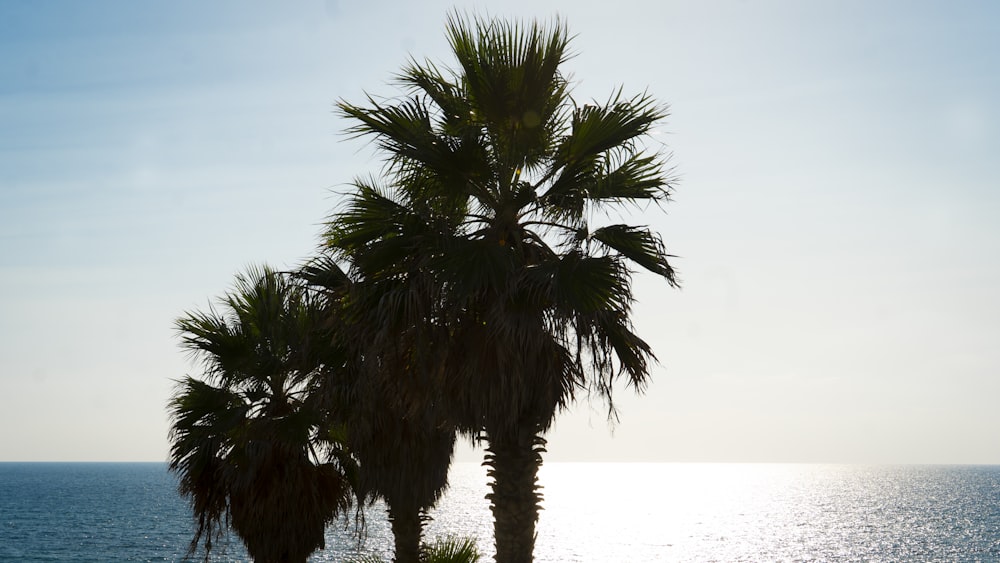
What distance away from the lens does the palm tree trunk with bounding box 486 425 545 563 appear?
12.0 metres

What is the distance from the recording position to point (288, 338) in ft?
60.8

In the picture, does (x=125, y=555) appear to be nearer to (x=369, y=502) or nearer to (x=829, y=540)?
(x=369, y=502)

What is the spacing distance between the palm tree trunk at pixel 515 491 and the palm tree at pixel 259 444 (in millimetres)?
5982

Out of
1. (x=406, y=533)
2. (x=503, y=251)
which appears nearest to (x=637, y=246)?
(x=503, y=251)

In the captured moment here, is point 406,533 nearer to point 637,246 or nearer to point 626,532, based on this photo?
point 637,246

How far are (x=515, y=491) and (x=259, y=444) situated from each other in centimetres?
727

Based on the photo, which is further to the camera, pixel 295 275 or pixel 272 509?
pixel 272 509

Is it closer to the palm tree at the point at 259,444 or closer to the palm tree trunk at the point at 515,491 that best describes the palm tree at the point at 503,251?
the palm tree trunk at the point at 515,491

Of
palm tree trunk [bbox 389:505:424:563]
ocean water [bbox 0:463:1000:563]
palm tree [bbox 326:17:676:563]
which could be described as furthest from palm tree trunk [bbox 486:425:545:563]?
ocean water [bbox 0:463:1000:563]

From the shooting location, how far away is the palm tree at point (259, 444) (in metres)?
17.7

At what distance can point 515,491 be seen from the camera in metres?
12.1

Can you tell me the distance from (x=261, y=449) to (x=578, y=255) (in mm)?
8665

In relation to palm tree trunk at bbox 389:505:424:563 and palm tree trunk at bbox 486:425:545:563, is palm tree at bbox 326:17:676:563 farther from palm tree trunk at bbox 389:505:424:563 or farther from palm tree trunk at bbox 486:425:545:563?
palm tree trunk at bbox 389:505:424:563

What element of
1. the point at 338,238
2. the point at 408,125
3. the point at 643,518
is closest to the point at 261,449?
the point at 338,238
